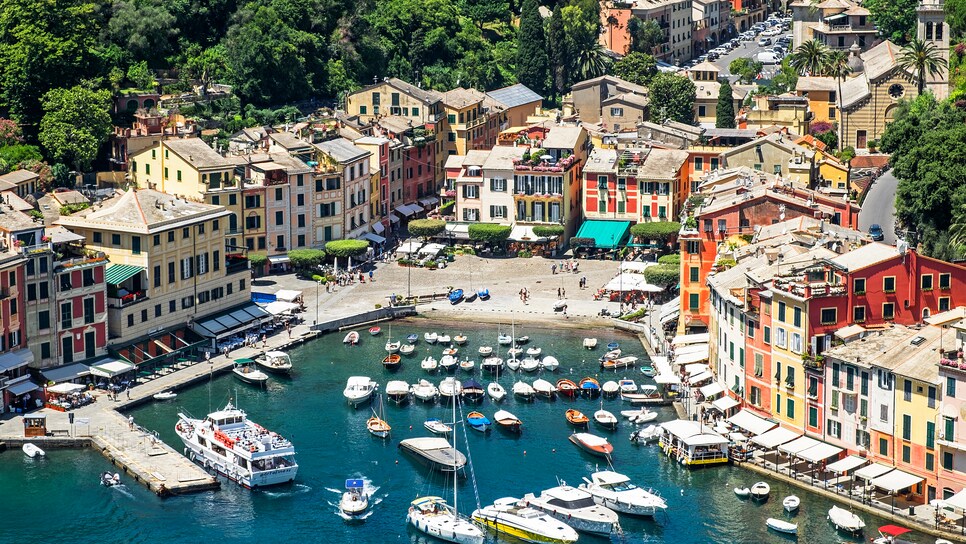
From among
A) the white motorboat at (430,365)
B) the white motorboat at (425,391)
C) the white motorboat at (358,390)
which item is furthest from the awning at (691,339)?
the white motorboat at (358,390)

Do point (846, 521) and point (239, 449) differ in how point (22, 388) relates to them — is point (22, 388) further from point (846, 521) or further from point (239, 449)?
point (846, 521)

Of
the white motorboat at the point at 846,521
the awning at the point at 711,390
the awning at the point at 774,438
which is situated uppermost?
the awning at the point at 711,390

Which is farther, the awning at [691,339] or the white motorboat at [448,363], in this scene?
the white motorboat at [448,363]

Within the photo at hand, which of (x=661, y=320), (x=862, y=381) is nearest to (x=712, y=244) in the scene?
(x=661, y=320)

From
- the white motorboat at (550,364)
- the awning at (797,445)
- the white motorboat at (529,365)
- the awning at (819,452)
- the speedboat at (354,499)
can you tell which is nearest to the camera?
the speedboat at (354,499)

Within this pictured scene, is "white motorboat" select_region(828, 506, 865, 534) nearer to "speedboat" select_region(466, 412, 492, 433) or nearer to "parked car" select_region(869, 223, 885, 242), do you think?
"speedboat" select_region(466, 412, 492, 433)

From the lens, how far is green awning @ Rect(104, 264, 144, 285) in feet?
477

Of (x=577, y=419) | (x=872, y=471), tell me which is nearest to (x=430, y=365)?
(x=577, y=419)

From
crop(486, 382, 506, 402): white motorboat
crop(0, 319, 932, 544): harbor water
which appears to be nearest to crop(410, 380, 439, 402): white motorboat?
crop(0, 319, 932, 544): harbor water

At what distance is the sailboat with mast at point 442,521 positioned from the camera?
377 ft

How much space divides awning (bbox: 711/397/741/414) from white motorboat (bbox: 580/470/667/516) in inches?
504

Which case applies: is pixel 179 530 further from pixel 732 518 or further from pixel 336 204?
pixel 336 204

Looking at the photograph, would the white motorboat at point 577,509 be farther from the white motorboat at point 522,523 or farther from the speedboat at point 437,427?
the speedboat at point 437,427

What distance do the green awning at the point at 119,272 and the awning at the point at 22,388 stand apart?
11.5m
